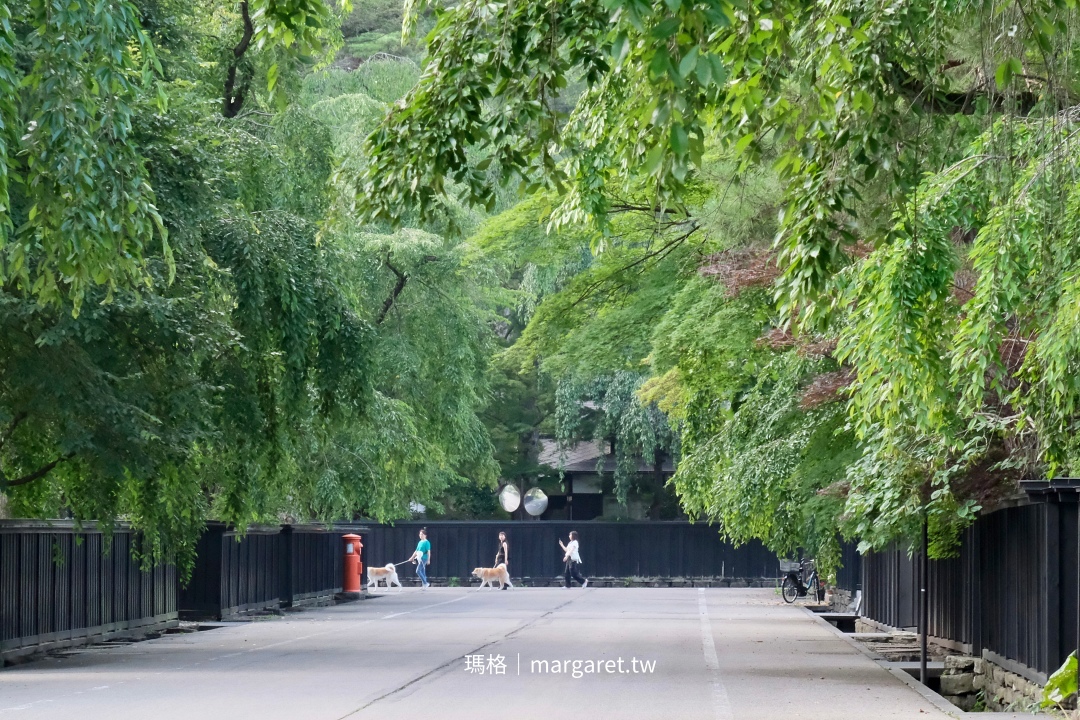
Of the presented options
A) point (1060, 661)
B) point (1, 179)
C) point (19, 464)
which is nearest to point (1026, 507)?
point (1060, 661)

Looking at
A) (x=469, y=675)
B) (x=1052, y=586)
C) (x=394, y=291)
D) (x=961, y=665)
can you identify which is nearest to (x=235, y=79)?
(x=394, y=291)

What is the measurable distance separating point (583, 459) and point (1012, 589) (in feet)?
122

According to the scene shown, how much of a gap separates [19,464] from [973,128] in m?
11.9

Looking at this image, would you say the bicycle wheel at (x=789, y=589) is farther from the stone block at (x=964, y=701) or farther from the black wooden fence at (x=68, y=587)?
the stone block at (x=964, y=701)

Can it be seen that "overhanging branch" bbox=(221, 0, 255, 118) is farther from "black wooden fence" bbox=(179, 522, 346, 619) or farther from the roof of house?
the roof of house

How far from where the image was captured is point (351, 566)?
38.2 metres

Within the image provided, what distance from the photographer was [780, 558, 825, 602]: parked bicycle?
3766 cm

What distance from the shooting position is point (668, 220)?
21.3 m

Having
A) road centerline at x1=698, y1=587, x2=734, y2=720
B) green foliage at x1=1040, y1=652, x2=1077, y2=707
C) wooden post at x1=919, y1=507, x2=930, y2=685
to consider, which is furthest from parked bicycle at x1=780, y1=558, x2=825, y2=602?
green foliage at x1=1040, y1=652, x2=1077, y2=707

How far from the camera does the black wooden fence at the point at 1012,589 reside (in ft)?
41.9

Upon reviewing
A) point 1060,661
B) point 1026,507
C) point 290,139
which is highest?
point 290,139

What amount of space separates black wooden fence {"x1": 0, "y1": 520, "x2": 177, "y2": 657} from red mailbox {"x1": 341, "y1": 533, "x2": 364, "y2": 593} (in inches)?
539

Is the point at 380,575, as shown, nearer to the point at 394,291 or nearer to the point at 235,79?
the point at 394,291

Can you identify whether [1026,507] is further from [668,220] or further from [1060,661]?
[668,220]
